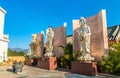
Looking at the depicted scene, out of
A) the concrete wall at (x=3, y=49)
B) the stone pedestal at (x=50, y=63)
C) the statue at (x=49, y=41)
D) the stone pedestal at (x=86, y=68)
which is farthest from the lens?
the concrete wall at (x=3, y=49)

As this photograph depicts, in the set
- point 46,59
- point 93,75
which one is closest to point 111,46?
point 93,75

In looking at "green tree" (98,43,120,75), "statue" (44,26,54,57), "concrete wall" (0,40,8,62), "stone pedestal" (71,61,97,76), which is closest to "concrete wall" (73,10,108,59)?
"green tree" (98,43,120,75)

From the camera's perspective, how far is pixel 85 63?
1055 centimetres

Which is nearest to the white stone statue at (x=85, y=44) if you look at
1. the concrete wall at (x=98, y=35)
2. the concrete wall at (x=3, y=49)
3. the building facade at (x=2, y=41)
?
the concrete wall at (x=98, y=35)

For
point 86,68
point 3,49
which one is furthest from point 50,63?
point 3,49

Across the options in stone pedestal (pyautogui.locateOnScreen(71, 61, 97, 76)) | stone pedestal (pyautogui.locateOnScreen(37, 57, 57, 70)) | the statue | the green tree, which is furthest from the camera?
the statue

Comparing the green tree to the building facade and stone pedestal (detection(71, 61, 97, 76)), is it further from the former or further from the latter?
the building facade

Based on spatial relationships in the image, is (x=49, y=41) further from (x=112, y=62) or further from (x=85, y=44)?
(x=112, y=62)

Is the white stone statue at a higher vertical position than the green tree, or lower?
higher

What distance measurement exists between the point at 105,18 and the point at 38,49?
428 inches

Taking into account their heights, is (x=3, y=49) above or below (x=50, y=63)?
above

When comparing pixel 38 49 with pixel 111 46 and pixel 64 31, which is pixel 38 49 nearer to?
pixel 64 31

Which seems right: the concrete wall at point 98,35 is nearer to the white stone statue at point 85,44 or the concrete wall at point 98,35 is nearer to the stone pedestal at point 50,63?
the white stone statue at point 85,44

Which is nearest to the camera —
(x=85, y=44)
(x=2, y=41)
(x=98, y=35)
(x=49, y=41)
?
(x=85, y=44)
